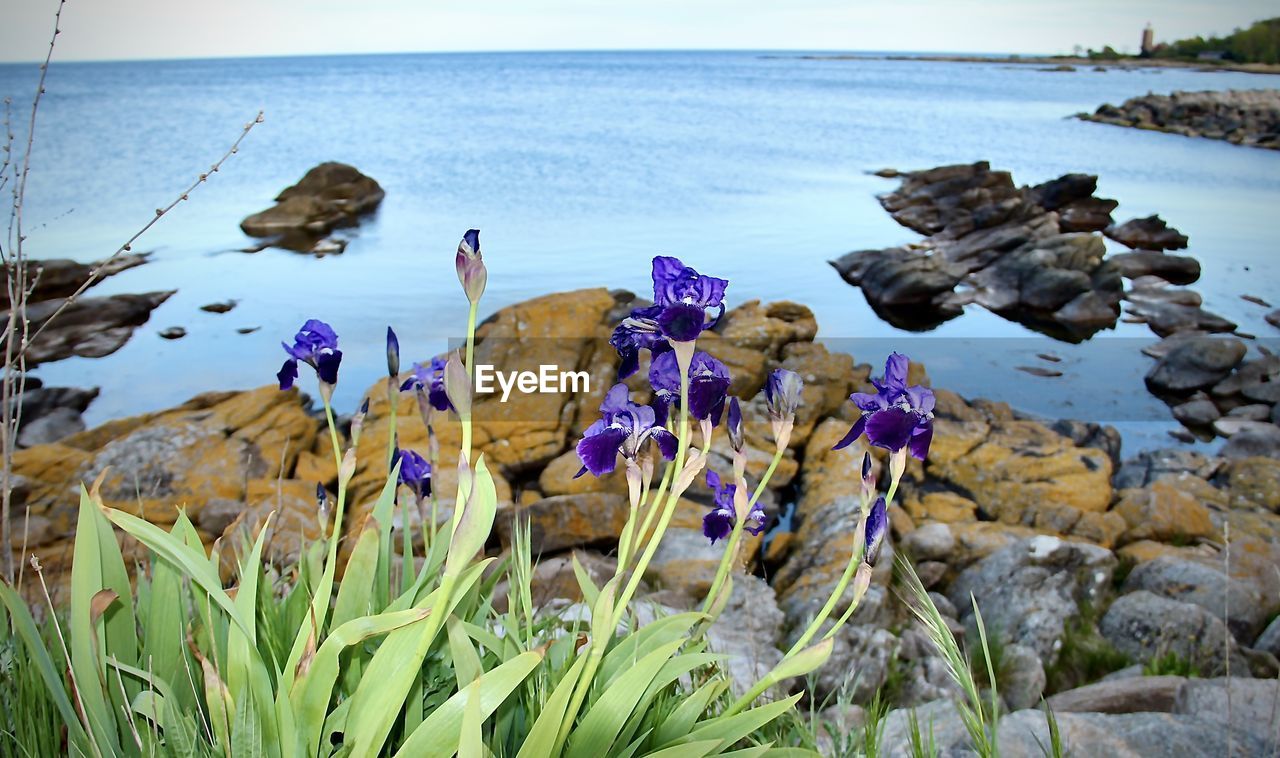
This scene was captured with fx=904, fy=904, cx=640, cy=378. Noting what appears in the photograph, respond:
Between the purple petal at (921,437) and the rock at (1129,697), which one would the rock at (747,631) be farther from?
the purple petal at (921,437)

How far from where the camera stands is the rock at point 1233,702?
2.12 m

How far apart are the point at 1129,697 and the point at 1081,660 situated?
665 millimetres

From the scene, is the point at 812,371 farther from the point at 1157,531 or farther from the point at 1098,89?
the point at 1098,89

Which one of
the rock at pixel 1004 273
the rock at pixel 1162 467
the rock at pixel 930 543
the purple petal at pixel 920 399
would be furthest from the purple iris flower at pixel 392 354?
the rock at pixel 1004 273

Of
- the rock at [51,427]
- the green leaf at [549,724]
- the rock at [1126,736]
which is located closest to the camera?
the green leaf at [549,724]

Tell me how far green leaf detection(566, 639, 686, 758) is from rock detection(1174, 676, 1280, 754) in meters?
1.64

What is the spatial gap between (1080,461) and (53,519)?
15.0 feet

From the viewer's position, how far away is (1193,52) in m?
26.1

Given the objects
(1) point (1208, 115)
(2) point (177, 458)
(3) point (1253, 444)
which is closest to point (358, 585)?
(2) point (177, 458)

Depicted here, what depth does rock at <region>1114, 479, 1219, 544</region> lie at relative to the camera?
3.93 m

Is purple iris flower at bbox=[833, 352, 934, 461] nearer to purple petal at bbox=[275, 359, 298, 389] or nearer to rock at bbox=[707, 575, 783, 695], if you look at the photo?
purple petal at bbox=[275, 359, 298, 389]

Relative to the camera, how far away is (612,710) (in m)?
1.06

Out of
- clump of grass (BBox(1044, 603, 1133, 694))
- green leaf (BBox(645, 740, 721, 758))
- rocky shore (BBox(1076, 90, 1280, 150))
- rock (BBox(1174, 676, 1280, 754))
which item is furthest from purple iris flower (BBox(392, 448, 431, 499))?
rocky shore (BBox(1076, 90, 1280, 150))

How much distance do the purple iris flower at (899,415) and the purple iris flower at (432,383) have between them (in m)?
0.81
